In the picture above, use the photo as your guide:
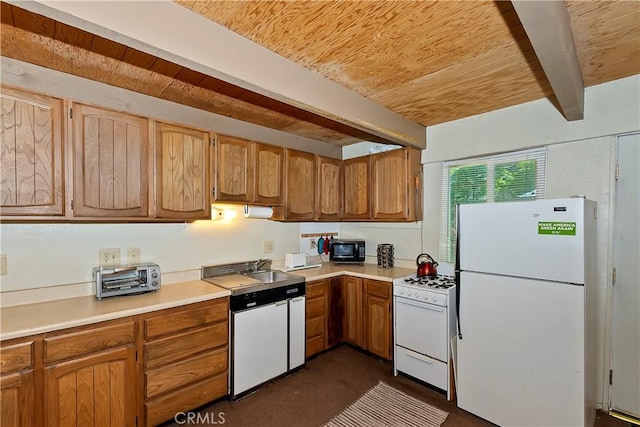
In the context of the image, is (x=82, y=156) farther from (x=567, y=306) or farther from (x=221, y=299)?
(x=567, y=306)

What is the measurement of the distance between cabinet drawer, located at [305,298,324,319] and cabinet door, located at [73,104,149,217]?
1679 mm

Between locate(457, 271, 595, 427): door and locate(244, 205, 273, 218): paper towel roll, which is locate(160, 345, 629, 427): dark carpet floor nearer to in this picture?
locate(457, 271, 595, 427): door

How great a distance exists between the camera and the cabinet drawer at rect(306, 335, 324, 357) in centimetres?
296

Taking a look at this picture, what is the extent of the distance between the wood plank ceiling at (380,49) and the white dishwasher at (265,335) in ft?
5.25

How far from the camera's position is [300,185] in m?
3.25

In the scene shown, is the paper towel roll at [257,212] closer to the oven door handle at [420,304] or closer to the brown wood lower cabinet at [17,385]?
the oven door handle at [420,304]

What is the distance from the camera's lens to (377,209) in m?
3.35

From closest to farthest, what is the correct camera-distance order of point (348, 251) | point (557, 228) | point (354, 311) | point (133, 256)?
point (557, 228) → point (133, 256) → point (354, 311) → point (348, 251)

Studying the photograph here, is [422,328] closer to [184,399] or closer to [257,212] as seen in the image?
[257,212]

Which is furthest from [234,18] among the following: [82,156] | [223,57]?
[82,156]

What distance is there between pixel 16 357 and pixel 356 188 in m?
3.03

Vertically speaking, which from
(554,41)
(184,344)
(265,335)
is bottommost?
(265,335)

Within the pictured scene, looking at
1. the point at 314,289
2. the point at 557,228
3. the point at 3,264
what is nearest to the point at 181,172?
the point at 3,264

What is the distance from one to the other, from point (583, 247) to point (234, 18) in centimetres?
228
